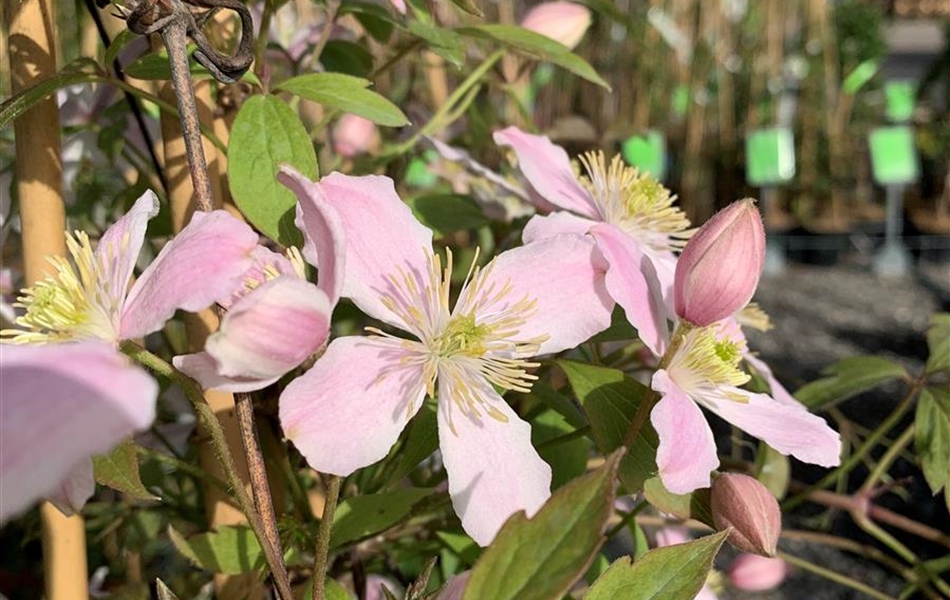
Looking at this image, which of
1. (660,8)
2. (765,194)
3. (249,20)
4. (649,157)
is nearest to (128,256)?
(249,20)

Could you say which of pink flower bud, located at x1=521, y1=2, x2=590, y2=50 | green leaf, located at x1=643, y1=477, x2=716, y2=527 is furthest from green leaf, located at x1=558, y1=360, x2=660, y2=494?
pink flower bud, located at x1=521, y1=2, x2=590, y2=50

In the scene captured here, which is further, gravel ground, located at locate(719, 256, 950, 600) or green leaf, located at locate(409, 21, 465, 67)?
gravel ground, located at locate(719, 256, 950, 600)

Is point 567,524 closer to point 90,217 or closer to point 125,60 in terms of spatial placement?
point 125,60

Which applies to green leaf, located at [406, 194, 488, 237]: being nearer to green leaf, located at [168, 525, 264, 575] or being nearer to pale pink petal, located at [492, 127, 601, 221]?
pale pink petal, located at [492, 127, 601, 221]

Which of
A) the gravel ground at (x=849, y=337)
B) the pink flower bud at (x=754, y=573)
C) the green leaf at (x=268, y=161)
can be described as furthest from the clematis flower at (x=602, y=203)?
the gravel ground at (x=849, y=337)

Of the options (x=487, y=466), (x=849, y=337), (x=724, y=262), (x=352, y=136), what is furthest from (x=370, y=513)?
(x=849, y=337)

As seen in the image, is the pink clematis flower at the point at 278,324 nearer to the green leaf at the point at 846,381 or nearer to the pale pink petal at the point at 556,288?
the pale pink petal at the point at 556,288

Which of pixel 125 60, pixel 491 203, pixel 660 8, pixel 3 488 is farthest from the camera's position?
pixel 660 8
